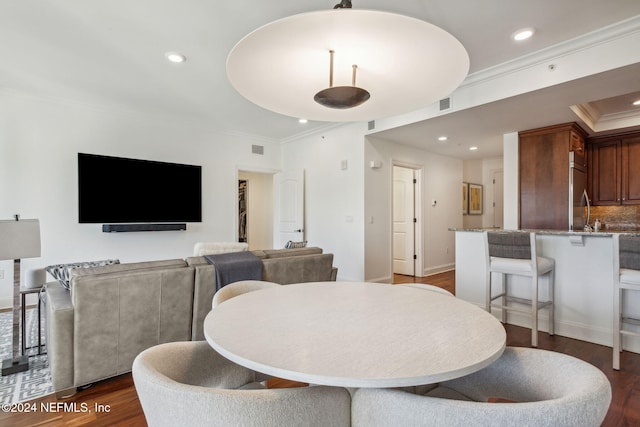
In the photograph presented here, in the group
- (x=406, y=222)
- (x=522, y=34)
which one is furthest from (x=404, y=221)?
(x=522, y=34)

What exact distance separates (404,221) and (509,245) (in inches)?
128

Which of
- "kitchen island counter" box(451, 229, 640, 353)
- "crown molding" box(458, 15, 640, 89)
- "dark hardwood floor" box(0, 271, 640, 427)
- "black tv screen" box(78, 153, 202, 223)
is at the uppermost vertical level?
"crown molding" box(458, 15, 640, 89)

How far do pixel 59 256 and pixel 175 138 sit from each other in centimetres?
225

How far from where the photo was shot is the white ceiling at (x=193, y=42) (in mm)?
2316

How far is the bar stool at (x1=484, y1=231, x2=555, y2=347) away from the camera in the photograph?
109 inches

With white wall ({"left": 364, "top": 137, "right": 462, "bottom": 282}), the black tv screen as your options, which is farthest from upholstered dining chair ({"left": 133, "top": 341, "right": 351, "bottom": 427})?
the black tv screen

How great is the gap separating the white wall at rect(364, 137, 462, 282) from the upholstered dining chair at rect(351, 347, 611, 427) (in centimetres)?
375

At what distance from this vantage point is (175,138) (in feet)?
16.6

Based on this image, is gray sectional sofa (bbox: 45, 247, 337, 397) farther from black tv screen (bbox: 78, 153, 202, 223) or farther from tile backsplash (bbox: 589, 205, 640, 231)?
tile backsplash (bbox: 589, 205, 640, 231)

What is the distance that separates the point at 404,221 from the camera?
242 inches

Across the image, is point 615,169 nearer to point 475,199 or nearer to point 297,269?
point 475,199

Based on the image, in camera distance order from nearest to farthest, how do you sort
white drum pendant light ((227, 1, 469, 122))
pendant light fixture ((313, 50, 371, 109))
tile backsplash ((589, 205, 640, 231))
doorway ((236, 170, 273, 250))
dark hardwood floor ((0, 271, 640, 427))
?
white drum pendant light ((227, 1, 469, 122))
pendant light fixture ((313, 50, 371, 109))
dark hardwood floor ((0, 271, 640, 427))
tile backsplash ((589, 205, 640, 231))
doorway ((236, 170, 273, 250))

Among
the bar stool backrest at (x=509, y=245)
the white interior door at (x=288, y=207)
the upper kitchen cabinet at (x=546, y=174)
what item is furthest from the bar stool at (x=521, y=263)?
the white interior door at (x=288, y=207)

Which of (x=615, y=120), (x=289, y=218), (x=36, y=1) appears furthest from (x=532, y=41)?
(x=289, y=218)
